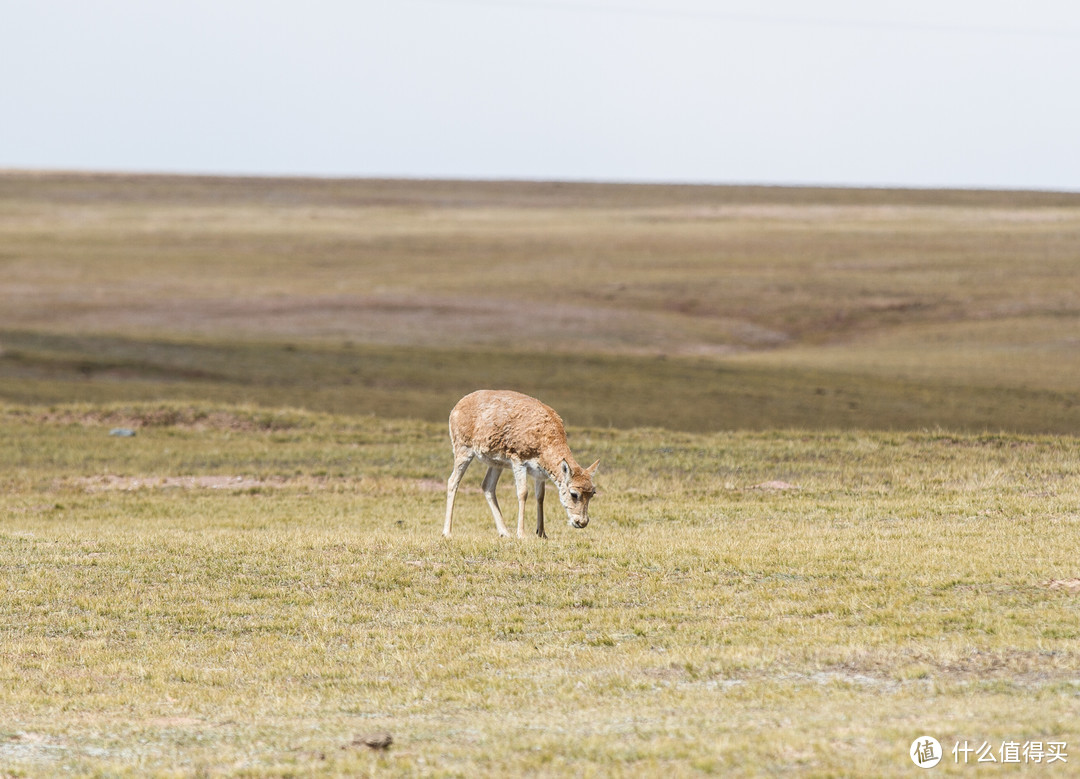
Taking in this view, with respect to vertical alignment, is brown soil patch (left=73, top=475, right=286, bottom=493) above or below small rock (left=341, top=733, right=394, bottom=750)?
below

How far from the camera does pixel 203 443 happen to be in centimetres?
3194

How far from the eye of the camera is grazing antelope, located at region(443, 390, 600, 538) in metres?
17.7

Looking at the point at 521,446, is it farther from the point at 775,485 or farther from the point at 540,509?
the point at 775,485

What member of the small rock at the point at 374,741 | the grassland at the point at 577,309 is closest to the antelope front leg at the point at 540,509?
the small rock at the point at 374,741

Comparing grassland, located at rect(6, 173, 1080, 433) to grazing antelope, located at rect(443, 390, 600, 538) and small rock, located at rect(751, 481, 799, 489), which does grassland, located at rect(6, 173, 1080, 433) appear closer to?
small rock, located at rect(751, 481, 799, 489)

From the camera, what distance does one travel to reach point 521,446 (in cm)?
1819

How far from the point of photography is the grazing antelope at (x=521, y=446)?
698 inches

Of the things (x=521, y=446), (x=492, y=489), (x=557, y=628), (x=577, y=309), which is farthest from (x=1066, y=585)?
(x=577, y=309)

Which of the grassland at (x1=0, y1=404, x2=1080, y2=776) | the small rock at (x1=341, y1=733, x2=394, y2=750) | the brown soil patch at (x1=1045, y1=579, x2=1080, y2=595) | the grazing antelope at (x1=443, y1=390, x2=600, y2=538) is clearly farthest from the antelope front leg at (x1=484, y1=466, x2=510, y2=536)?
the small rock at (x1=341, y1=733, x2=394, y2=750)

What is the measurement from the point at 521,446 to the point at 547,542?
145 cm

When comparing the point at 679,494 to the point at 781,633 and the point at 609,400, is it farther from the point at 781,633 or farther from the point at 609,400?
the point at 609,400

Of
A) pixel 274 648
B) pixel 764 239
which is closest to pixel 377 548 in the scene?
pixel 274 648

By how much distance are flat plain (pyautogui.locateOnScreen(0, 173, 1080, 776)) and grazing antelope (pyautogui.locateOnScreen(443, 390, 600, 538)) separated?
0.72 meters

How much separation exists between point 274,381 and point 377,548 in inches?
1156
